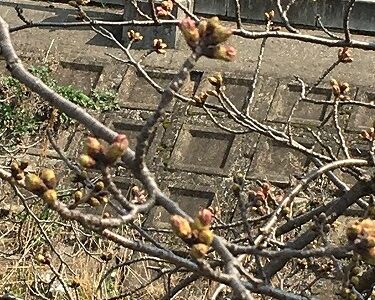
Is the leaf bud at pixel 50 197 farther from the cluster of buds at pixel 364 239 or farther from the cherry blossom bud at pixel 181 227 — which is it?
the cluster of buds at pixel 364 239

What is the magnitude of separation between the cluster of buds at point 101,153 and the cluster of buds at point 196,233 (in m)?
0.12

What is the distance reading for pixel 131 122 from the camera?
197 inches

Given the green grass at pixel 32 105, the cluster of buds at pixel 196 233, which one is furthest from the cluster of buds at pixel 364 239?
the green grass at pixel 32 105

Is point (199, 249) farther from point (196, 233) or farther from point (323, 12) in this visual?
point (323, 12)

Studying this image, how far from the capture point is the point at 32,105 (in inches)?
209

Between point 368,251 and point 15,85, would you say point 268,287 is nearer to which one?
point 368,251

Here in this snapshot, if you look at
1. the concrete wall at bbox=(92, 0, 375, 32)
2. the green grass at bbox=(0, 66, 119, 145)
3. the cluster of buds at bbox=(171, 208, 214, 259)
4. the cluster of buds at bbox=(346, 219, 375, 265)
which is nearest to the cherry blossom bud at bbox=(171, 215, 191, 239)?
→ the cluster of buds at bbox=(171, 208, 214, 259)

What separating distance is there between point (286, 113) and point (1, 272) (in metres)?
1.99

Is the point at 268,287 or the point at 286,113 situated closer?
the point at 268,287

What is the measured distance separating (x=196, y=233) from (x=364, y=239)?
0.76 feet

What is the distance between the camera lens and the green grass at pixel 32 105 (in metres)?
5.14

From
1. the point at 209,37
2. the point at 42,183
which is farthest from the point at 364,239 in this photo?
the point at 42,183

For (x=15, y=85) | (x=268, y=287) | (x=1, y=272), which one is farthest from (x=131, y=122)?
(x=268, y=287)

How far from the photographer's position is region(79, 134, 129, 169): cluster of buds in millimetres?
1106
